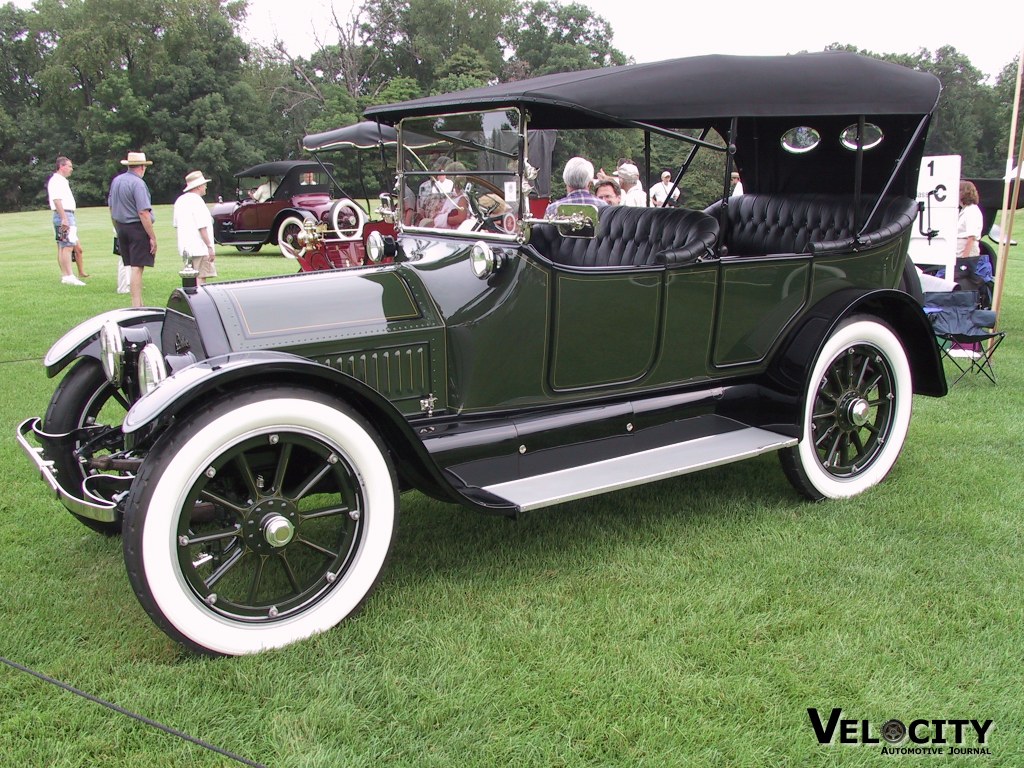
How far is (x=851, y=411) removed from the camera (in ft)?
12.9

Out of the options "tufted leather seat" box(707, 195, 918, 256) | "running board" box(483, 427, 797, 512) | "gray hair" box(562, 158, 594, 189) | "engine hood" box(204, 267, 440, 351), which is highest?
"gray hair" box(562, 158, 594, 189)

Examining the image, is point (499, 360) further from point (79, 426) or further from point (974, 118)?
point (974, 118)

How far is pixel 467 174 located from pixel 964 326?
4383 millimetres

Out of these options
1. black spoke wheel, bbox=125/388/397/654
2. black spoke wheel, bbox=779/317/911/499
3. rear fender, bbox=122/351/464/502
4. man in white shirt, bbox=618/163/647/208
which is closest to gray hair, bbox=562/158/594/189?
black spoke wheel, bbox=779/317/911/499

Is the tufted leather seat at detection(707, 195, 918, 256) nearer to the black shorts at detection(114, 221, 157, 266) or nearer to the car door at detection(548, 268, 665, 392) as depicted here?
the car door at detection(548, 268, 665, 392)

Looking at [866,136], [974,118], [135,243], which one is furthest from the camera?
[974,118]

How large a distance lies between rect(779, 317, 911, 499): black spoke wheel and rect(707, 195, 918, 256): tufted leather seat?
50cm

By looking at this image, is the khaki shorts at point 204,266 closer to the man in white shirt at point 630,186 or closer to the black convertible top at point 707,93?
the man in white shirt at point 630,186

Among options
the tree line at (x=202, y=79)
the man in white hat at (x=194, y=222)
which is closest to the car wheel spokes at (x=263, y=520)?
the man in white hat at (x=194, y=222)

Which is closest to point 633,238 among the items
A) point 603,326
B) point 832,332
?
point 603,326

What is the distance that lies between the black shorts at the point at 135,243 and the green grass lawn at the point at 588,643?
5.24m

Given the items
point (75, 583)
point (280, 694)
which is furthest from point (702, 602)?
point (75, 583)

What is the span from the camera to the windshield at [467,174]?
325 cm

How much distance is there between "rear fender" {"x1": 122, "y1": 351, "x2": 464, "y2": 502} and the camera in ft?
7.95
